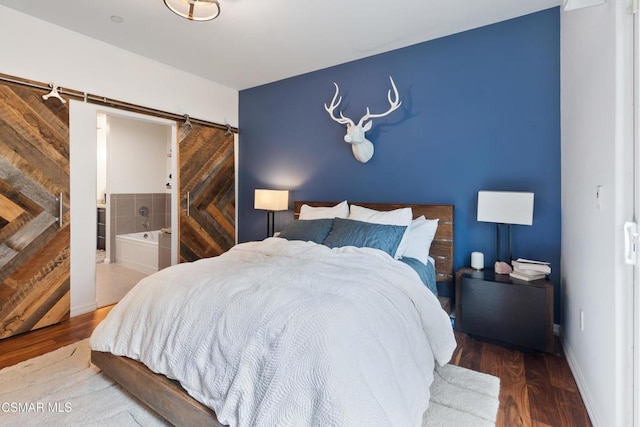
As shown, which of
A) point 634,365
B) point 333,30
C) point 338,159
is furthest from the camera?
point 338,159

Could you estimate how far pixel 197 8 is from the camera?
2.45 m

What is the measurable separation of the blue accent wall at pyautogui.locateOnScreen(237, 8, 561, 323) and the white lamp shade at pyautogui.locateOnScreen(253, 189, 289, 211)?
0.24 meters

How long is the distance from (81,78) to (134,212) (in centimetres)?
316

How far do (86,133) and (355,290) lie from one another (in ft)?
10.2

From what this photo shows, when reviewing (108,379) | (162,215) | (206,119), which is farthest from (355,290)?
(162,215)

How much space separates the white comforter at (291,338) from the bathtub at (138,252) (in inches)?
118

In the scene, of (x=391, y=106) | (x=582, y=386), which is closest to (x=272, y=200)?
(x=391, y=106)

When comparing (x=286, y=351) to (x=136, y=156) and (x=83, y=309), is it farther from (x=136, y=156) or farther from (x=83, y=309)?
(x=136, y=156)

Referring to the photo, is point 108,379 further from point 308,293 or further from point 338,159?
point 338,159

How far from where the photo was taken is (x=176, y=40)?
3.11 m

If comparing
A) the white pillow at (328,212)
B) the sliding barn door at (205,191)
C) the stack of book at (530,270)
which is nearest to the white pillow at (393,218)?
the white pillow at (328,212)

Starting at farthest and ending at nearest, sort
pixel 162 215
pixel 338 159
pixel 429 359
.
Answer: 1. pixel 162 215
2. pixel 338 159
3. pixel 429 359

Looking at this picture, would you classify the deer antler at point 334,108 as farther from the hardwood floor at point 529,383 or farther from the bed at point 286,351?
the hardwood floor at point 529,383

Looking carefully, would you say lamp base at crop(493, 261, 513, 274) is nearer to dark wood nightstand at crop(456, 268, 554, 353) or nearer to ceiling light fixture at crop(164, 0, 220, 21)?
dark wood nightstand at crop(456, 268, 554, 353)
